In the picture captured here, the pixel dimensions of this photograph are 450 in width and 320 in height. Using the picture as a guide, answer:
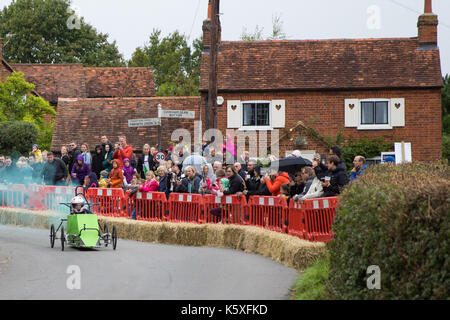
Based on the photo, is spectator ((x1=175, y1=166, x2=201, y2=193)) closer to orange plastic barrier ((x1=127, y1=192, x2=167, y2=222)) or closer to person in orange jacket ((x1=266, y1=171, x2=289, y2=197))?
orange plastic barrier ((x1=127, y1=192, x2=167, y2=222))

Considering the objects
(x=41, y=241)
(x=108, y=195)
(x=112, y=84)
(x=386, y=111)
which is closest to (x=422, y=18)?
(x=386, y=111)

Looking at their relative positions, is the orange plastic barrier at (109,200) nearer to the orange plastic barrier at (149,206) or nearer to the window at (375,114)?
the orange plastic barrier at (149,206)

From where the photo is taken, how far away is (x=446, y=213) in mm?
7984

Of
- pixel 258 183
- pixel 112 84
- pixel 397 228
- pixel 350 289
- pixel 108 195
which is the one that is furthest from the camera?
pixel 112 84

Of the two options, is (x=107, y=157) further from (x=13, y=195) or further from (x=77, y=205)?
(x=77, y=205)

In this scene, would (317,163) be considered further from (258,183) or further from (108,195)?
(108,195)

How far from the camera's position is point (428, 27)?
41.5 m

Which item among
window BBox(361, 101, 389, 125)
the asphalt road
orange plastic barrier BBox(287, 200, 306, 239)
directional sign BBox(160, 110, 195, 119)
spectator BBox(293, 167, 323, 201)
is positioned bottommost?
the asphalt road

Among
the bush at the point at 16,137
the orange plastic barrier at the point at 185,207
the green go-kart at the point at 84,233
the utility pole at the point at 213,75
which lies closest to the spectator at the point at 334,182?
the green go-kart at the point at 84,233

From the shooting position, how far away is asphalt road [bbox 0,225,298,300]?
1132 centimetres

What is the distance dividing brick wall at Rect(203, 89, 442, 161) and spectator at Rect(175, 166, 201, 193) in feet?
59.8

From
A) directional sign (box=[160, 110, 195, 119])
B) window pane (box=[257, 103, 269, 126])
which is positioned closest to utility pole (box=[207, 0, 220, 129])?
directional sign (box=[160, 110, 195, 119])
